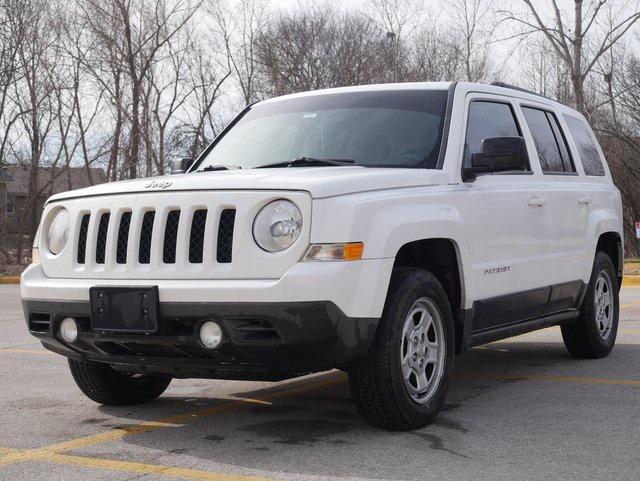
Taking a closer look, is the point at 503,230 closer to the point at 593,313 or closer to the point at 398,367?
the point at 398,367

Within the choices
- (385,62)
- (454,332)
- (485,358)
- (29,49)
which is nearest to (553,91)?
(385,62)

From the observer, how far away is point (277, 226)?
454 cm

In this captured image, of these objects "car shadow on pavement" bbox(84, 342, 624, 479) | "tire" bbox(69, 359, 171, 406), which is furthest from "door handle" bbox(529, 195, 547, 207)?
"tire" bbox(69, 359, 171, 406)

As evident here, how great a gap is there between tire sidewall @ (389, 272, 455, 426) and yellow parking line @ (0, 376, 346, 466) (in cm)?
125

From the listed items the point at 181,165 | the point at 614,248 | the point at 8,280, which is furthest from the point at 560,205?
the point at 8,280

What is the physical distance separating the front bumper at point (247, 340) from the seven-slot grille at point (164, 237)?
27 centimetres

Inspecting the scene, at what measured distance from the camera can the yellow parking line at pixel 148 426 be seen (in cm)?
457

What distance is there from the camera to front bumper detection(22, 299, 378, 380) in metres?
4.43

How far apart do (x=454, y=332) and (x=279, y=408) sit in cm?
113

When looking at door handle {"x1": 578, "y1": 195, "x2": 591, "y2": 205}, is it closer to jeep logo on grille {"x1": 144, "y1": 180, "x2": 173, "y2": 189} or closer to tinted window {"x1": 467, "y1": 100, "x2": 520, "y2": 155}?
tinted window {"x1": 467, "y1": 100, "x2": 520, "y2": 155}

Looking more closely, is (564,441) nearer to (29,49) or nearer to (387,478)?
(387,478)

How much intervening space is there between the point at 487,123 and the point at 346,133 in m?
1.02

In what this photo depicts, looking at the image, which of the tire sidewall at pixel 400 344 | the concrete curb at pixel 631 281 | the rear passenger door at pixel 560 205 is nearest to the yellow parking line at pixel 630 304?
the concrete curb at pixel 631 281

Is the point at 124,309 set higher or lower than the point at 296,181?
lower
